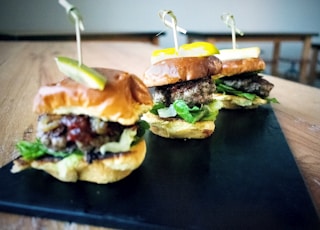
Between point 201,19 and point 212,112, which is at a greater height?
point 212,112

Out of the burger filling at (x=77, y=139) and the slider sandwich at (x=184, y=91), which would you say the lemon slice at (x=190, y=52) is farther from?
the burger filling at (x=77, y=139)

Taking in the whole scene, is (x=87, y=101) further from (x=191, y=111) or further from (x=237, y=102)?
(x=237, y=102)

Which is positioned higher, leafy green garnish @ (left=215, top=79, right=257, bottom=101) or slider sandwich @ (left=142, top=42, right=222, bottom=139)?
slider sandwich @ (left=142, top=42, right=222, bottom=139)

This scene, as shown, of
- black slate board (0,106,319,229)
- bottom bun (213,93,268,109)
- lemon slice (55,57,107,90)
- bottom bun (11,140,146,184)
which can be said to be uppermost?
lemon slice (55,57,107,90)

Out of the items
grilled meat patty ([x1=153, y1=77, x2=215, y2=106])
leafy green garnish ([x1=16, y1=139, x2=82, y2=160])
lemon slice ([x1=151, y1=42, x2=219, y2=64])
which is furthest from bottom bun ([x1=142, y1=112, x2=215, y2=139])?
leafy green garnish ([x1=16, y1=139, x2=82, y2=160])

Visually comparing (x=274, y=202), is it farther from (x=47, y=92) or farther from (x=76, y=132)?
Result: (x=47, y=92)

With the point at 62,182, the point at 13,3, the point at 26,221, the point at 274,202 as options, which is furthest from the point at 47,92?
the point at 13,3

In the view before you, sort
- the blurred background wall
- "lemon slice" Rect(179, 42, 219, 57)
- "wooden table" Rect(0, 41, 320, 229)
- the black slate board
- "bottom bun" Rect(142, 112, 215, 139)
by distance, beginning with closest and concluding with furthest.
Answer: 1. the black slate board
2. "wooden table" Rect(0, 41, 320, 229)
3. "bottom bun" Rect(142, 112, 215, 139)
4. "lemon slice" Rect(179, 42, 219, 57)
5. the blurred background wall

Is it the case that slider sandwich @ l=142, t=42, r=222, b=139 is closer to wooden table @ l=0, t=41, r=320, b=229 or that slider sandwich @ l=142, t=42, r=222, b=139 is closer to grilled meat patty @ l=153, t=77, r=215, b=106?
grilled meat patty @ l=153, t=77, r=215, b=106

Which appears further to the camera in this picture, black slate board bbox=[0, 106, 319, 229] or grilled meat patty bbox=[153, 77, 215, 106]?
grilled meat patty bbox=[153, 77, 215, 106]
